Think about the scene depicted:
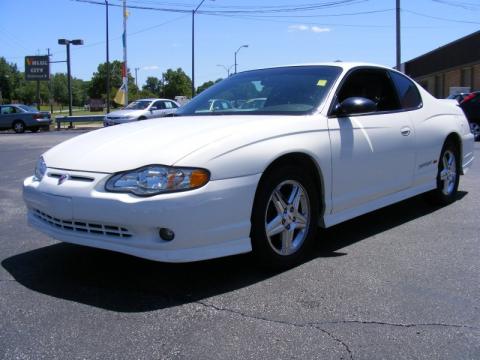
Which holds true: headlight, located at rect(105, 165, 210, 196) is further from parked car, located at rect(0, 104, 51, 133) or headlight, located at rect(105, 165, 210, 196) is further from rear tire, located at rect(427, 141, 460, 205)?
parked car, located at rect(0, 104, 51, 133)

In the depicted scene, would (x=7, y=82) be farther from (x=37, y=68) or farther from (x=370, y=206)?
(x=370, y=206)

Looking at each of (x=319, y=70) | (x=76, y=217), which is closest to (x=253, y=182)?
(x=76, y=217)

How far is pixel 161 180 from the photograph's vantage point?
10.3ft

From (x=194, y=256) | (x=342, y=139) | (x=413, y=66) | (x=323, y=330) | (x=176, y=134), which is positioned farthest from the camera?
(x=413, y=66)

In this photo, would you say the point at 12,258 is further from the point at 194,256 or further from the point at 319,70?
the point at 319,70

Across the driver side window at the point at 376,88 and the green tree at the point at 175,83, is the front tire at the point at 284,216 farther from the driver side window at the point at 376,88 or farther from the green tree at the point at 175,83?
the green tree at the point at 175,83

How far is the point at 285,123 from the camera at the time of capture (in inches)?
147

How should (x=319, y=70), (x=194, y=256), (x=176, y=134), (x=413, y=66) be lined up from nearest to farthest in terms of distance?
(x=194, y=256)
(x=176, y=134)
(x=319, y=70)
(x=413, y=66)

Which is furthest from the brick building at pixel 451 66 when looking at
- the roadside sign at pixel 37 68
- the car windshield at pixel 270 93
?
the roadside sign at pixel 37 68

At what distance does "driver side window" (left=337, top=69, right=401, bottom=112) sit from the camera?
4738 millimetres

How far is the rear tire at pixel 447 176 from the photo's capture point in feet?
18.6

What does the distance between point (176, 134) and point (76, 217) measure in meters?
0.86

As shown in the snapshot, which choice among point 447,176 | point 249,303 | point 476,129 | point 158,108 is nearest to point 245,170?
point 249,303

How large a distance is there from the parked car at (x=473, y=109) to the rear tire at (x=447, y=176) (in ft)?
32.4
